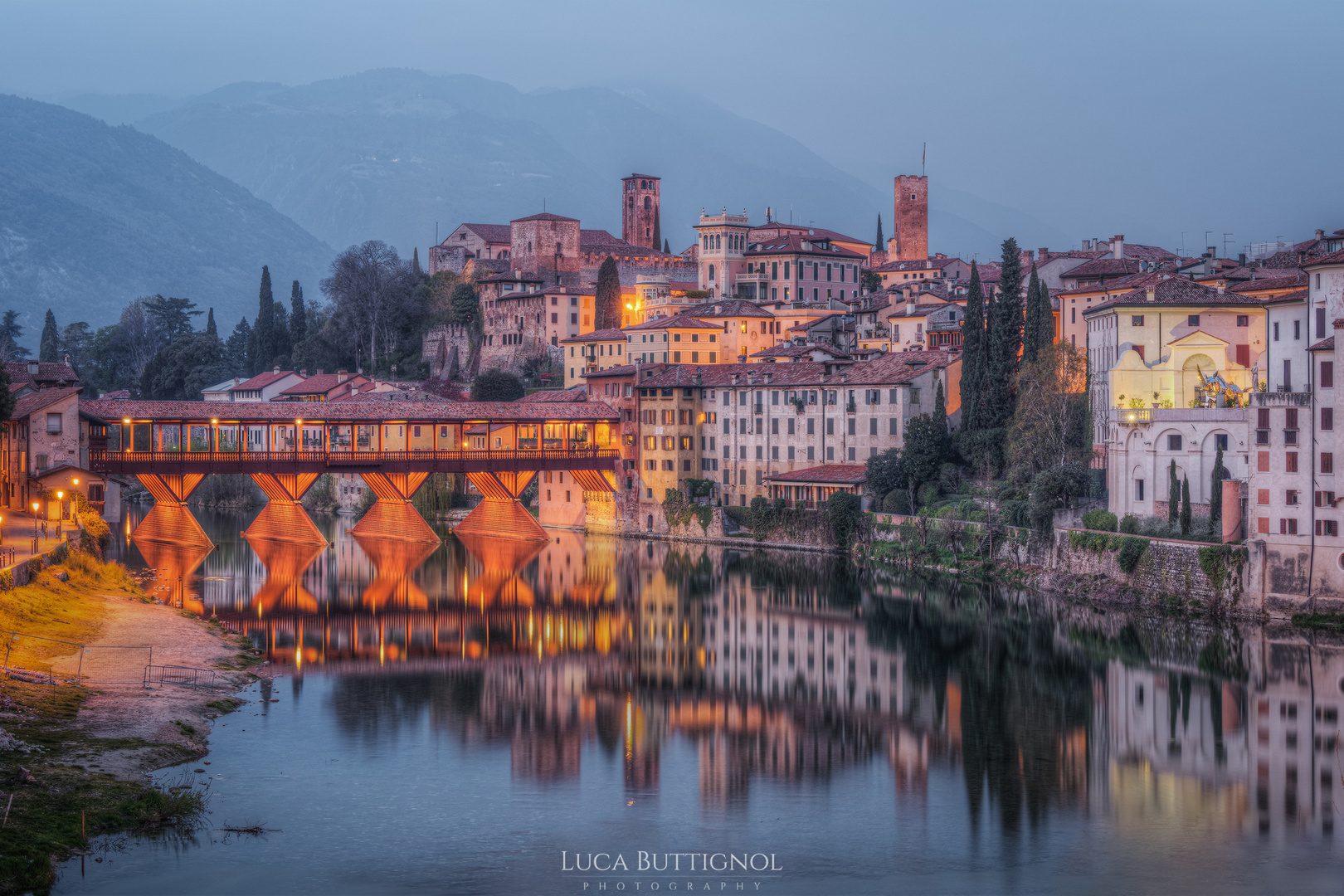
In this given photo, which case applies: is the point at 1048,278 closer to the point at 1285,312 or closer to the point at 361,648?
the point at 1285,312

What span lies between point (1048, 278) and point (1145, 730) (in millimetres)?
50458

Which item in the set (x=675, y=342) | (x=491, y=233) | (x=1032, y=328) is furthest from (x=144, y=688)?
(x=491, y=233)

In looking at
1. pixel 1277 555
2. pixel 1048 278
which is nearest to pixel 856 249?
pixel 1048 278

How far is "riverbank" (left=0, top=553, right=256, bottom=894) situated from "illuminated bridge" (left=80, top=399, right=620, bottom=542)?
81.7 ft

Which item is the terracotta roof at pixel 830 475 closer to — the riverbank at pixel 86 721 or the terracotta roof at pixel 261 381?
the riverbank at pixel 86 721


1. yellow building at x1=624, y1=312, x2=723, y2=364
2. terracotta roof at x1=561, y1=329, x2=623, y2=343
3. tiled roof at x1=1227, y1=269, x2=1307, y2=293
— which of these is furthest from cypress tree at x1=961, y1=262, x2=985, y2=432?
terracotta roof at x1=561, y1=329, x2=623, y2=343

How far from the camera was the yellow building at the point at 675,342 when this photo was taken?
82188 millimetres

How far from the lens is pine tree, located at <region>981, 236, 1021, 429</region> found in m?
60.5

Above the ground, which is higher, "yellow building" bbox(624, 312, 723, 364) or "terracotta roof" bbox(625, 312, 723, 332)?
"terracotta roof" bbox(625, 312, 723, 332)

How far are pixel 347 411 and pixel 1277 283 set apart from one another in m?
40.4

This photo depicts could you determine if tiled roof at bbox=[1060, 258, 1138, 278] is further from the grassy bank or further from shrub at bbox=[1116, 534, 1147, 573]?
the grassy bank

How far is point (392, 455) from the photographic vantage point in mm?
70062

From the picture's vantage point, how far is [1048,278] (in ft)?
261

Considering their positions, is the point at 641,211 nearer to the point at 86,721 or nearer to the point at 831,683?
the point at 831,683
